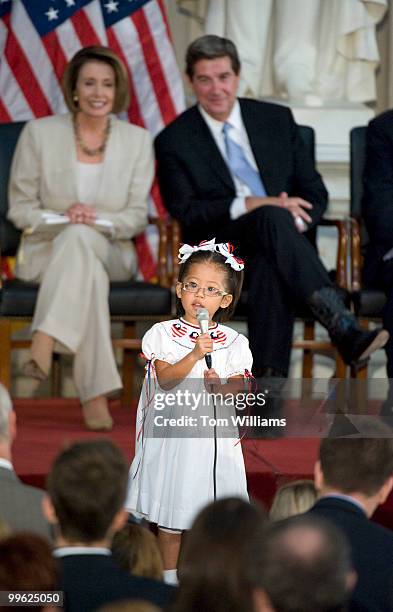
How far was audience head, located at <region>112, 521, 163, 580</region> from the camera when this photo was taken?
269cm

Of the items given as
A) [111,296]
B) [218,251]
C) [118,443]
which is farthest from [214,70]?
[218,251]

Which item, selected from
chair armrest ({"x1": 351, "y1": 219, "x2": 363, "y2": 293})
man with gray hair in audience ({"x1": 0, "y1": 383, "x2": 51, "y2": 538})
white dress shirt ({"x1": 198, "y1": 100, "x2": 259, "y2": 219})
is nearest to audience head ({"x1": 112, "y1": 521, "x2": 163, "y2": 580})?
man with gray hair in audience ({"x1": 0, "y1": 383, "x2": 51, "y2": 538})

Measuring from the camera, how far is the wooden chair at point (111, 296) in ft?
18.0

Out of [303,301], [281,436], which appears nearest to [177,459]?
[281,436]

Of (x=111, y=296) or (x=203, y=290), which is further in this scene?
(x=111, y=296)

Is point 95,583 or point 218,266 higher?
point 218,266

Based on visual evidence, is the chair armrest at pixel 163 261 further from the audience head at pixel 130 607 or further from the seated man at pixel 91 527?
the audience head at pixel 130 607

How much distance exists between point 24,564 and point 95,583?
36cm

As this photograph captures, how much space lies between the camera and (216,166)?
229 inches

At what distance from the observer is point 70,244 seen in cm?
545

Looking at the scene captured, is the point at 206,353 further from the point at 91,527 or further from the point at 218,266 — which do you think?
the point at 91,527

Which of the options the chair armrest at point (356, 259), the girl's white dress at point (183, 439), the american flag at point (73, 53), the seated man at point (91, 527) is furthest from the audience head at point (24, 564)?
the american flag at point (73, 53)

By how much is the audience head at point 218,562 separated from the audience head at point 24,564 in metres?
0.21

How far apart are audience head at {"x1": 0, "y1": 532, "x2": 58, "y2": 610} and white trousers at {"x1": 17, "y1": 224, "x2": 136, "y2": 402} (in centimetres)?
326
